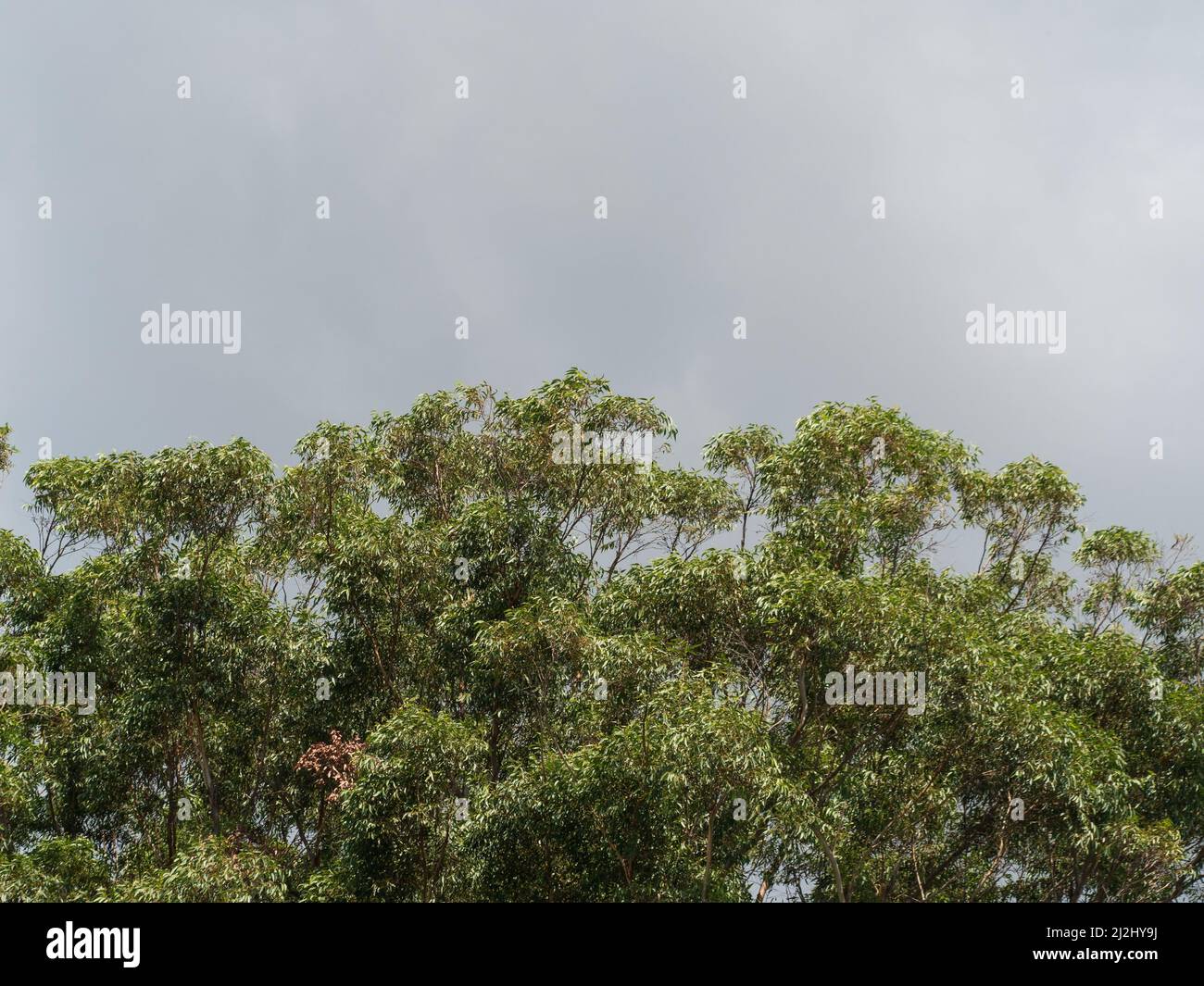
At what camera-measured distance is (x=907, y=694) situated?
1522cm

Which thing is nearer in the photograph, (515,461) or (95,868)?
(95,868)

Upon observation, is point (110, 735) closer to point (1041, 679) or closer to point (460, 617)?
point (460, 617)

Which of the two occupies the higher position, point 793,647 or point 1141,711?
point 793,647

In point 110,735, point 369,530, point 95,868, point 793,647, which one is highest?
point 369,530

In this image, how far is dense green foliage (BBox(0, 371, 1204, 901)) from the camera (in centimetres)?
1516

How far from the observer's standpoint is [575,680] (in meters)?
17.0

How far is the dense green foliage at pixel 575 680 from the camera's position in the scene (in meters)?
15.2
